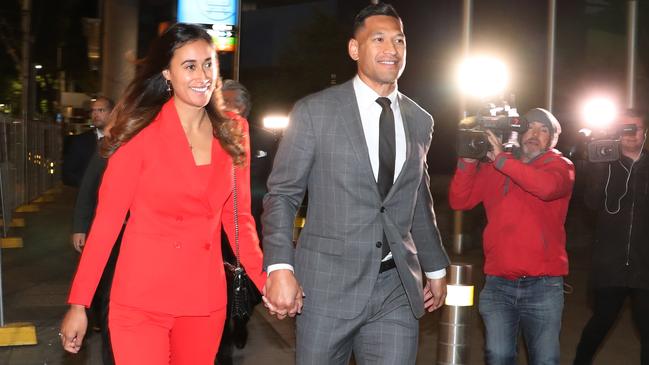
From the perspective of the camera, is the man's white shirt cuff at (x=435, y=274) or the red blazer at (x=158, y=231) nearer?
the red blazer at (x=158, y=231)

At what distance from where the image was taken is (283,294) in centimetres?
383

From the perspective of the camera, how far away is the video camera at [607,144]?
651cm

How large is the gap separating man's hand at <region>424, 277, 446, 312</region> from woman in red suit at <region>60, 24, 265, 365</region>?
80cm

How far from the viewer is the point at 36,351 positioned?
8109mm

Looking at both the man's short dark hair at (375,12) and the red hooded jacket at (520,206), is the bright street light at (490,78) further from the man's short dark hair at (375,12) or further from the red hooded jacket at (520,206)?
the man's short dark hair at (375,12)

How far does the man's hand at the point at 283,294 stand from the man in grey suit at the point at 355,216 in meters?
0.01

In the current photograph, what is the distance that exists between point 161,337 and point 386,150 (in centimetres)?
120

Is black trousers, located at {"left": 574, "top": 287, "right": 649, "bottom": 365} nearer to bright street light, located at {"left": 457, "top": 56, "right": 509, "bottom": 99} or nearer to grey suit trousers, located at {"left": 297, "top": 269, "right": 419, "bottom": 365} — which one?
bright street light, located at {"left": 457, "top": 56, "right": 509, "bottom": 99}

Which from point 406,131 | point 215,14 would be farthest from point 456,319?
point 215,14

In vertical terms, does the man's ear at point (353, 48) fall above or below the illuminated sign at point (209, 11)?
below

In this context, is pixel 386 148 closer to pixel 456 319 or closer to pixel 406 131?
pixel 406 131

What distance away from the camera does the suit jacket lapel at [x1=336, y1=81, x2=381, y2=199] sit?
4023mm

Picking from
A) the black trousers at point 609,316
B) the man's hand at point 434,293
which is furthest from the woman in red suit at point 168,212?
the black trousers at point 609,316

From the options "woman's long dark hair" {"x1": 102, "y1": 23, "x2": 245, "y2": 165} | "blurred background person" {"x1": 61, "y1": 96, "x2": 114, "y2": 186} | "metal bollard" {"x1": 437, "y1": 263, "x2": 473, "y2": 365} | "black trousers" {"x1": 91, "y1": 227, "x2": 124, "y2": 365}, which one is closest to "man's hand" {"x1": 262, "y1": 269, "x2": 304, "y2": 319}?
"woman's long dark hair" {"x1": 102, "y1": 23, "x2": 245, "y2": 165}
